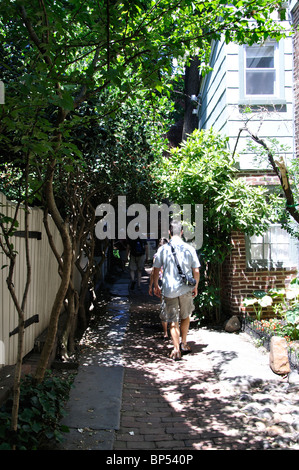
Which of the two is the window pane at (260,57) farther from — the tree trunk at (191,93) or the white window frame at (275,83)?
the tree trunk at (191,93)

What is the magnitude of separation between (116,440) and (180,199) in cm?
493

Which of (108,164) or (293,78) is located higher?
(293,78)

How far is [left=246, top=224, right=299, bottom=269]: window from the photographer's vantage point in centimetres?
760

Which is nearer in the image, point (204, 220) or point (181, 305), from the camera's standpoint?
point (181, 305)

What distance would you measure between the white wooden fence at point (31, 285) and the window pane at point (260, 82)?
4638mm

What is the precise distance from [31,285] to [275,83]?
5835 mm

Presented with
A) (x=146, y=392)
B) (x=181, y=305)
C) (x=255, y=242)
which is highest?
(x=255, y=242)

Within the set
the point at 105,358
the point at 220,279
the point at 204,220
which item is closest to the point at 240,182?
the point at 204,220

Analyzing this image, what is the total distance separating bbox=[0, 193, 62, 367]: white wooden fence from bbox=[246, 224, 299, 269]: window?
11.1 feet

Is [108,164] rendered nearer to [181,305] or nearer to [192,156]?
[192,156]

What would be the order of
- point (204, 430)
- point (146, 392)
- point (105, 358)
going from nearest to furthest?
point (204, 430), point (146, 392), point (105, 358)

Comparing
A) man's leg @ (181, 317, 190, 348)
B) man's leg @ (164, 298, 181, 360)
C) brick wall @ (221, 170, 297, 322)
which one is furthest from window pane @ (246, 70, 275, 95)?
man's leg @ (181, 317, 190, 348)

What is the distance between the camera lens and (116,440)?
3.56 m

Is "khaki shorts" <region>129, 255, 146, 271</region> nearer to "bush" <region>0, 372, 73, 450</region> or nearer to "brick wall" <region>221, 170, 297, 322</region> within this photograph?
"brick wall" <region>221, 170, 297, 322</region>
